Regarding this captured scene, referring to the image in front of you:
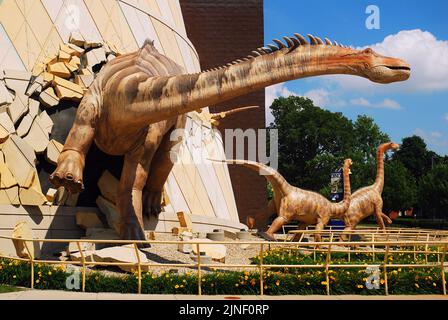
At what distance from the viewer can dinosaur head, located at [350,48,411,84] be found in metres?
9.26

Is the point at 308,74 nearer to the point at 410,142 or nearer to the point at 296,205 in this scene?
the point at 296,205

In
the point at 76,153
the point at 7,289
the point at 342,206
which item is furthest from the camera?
the point at 342,206

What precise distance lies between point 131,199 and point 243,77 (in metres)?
4.27

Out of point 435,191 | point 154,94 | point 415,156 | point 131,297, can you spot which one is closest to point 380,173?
point 154,94

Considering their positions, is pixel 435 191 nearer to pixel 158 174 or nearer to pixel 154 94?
pixel 158 174

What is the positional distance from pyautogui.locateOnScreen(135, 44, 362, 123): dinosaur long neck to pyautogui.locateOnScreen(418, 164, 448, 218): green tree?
44.7m

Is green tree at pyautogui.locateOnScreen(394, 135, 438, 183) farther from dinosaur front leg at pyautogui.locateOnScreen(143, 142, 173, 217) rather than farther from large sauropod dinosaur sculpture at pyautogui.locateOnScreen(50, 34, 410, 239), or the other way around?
large sauropod dinosaur sculpture at pyautogui.locateOnScreen(50, 34, 410, 239)

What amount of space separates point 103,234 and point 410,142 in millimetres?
69766

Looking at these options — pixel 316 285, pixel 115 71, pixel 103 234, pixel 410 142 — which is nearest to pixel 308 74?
pixel 316 285

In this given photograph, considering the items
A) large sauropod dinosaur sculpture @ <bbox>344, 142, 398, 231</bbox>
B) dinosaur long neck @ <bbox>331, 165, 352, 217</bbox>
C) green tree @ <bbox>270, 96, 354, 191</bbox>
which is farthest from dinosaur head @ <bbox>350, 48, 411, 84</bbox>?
green tree @ <bbox>270, 96, 354, 191</bbox>

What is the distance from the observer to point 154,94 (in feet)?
34.4
